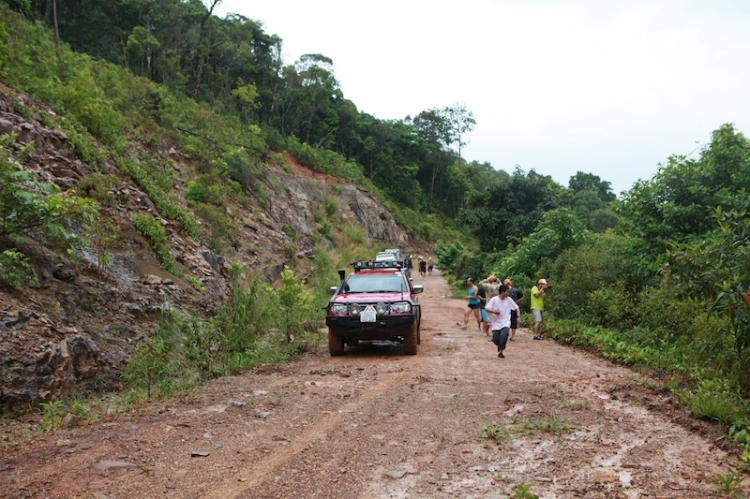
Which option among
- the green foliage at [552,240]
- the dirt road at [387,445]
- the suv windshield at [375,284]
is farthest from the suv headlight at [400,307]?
the green foliage at [552,240]

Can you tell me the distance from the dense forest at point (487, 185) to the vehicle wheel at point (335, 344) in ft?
16.7

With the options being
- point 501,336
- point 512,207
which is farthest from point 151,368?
point 512,207

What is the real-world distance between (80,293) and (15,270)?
109cm

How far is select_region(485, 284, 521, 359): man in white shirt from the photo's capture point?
9930 millimetres

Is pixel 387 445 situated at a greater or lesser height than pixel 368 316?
lesser

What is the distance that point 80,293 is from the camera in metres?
7.77

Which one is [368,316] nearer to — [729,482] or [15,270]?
[15,270]

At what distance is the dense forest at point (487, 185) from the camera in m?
6.43

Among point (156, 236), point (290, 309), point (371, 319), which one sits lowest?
point (371, 319)

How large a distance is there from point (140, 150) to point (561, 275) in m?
14.3

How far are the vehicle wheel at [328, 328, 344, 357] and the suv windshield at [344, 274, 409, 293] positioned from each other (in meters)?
1.32

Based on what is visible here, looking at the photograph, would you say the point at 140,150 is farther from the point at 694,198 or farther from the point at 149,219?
the point at 694,198

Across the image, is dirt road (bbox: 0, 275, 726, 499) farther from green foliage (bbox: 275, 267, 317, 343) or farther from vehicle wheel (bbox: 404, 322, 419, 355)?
green foliage (bbox: 275, 267, 317, 343)

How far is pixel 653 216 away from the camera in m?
12.8
